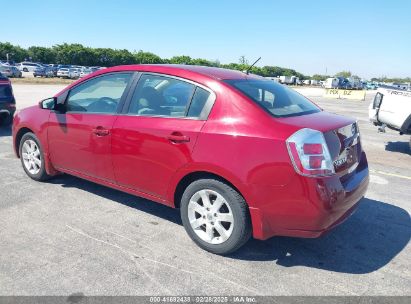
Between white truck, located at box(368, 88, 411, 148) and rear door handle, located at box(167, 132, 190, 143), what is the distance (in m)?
6.79

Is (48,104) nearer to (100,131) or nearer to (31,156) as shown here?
(31,156)

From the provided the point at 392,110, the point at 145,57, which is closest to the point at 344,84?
the point at 145,57

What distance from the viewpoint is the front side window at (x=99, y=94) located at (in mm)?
4055

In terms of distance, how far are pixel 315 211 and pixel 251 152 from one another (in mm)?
690

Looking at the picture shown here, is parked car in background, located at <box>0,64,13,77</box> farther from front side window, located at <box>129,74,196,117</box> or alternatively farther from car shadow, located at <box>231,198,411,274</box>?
car shadow, located at <box>231,198,411,274</box>

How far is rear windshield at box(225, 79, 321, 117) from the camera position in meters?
3.34

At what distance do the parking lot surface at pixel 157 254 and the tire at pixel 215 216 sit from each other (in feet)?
0.46

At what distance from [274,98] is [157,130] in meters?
1.21

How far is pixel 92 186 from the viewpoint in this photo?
5055 mm

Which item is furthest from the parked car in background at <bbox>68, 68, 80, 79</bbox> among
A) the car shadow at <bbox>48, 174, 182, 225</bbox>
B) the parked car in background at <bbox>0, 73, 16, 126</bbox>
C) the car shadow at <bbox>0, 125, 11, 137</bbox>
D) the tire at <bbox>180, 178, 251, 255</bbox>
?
the tire at <bbox>180, 178, 251, 255</bbox>

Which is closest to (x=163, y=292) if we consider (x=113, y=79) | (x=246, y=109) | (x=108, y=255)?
(x=108, y=255)

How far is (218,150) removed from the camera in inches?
124

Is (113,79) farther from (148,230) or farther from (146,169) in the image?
(148,230)

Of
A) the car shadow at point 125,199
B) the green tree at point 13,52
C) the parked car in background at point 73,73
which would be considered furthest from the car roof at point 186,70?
the green tree at point 13,52
